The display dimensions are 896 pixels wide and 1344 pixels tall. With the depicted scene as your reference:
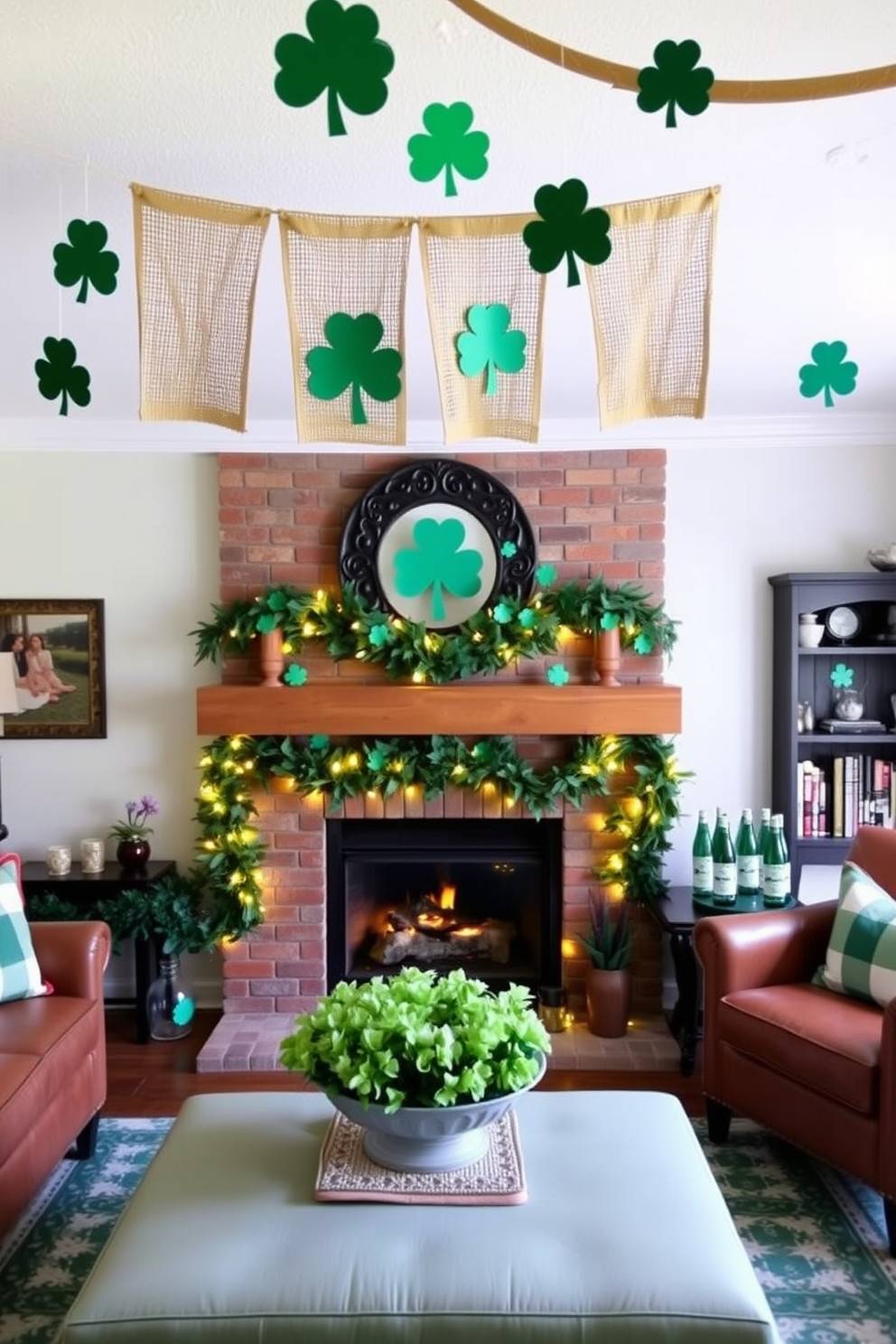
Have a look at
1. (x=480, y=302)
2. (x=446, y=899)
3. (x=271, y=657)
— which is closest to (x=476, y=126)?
(x=480, y=302)

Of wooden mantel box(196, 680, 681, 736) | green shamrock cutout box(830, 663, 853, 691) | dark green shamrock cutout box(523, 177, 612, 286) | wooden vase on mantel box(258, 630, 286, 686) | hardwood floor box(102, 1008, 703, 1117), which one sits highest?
dark green shamrock cutout box(523, 177, 612, 286)

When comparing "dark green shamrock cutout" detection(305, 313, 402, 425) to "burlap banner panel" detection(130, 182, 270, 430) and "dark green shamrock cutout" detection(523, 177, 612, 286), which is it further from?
"dark green shamrock cutout" detection(523, 177, 612, 286)

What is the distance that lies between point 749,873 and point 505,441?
5.97 feet

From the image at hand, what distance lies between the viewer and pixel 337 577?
3.71 meters

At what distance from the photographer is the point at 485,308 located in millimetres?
1815

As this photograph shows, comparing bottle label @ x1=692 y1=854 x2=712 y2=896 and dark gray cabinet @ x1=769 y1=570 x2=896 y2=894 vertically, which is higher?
dark gray cabinet @ x1=769 y1=570 x2=896 y2=894

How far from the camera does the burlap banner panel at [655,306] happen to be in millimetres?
1752

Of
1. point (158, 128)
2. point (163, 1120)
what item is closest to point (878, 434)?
point (158, 128)

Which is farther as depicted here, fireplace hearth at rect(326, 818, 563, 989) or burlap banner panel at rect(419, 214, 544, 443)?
fireplace hearth at rect(326, 818, 563, 989)

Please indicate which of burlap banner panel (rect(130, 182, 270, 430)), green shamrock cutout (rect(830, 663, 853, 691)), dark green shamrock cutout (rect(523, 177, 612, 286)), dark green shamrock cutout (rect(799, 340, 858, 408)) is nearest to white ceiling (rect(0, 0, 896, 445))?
burlap banner panel (rect(130, 182, 270, 430))

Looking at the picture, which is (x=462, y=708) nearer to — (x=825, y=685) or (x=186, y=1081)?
(x=825, y=685)

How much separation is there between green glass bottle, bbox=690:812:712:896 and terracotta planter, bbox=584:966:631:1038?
43cm

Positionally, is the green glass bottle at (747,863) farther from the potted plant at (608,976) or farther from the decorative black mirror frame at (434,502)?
the decorative black mirror frame at (434,502)

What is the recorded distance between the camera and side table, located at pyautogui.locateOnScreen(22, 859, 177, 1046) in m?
3.56
